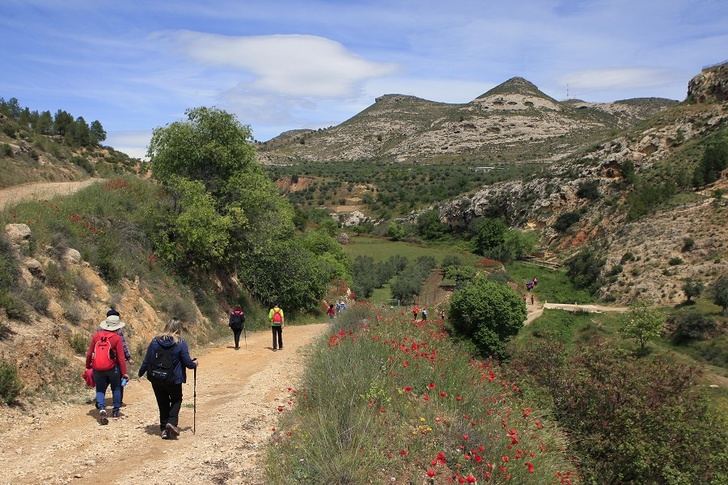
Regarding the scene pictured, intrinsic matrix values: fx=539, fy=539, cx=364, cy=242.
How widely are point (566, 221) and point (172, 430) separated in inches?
2381

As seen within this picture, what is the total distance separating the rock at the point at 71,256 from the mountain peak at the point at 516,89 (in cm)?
15259

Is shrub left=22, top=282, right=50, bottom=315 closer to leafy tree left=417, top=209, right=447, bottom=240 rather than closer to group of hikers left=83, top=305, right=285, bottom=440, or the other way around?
group of hikers left=83, top=305, right=285, bottom=440

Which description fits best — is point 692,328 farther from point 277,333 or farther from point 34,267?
point 34,267

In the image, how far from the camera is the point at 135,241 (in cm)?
1819

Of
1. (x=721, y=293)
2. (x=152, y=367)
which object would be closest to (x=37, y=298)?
(x=152, y=367)

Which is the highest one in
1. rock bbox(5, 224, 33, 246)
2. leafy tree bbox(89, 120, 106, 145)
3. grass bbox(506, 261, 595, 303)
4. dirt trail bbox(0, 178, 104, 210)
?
leafy tree bbox(89, 120, 106, 145)

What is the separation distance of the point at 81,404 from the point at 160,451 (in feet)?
10.2

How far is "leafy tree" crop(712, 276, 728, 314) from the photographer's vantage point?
31484mm

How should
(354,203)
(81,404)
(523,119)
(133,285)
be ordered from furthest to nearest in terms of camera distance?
(523,119) → (354,203) → (133,285) → (81,404)

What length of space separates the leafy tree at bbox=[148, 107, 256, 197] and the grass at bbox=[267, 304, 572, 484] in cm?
1439

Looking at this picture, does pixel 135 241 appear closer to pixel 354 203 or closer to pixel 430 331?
pixel 430 331

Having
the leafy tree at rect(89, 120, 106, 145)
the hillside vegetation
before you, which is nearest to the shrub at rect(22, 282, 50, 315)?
the hillside vegetation

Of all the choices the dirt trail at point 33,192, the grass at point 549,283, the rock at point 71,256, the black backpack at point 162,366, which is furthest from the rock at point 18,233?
the grass at point 549,283

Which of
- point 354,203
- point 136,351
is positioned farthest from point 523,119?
point 136,351
